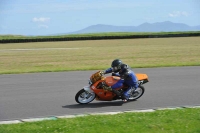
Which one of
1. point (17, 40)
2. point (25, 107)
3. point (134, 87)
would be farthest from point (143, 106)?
point (17, 40)

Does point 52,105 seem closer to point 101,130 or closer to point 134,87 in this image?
point 134,87

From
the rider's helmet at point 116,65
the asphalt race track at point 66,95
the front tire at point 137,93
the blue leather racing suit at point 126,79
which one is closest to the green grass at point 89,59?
the asphalt race track at point 66,95

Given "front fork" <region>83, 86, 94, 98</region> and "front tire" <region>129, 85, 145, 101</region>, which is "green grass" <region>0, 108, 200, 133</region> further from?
"front tire" <region>129, 85, 145, 101</region>

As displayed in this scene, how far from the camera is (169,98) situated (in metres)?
11.4

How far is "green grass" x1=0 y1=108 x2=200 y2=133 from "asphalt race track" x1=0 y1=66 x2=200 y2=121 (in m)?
1.42

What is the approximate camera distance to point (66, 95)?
12.1m

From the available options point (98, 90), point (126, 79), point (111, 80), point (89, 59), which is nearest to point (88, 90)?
point (98, 90)

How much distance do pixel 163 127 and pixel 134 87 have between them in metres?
3.84

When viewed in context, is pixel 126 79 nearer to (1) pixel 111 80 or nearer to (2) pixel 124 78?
(2) pixel 124 78

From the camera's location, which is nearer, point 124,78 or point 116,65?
point 116,65

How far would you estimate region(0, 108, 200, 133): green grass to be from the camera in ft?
23.2

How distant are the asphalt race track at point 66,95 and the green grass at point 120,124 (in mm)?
1423

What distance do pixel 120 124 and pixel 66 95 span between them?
4.78 m

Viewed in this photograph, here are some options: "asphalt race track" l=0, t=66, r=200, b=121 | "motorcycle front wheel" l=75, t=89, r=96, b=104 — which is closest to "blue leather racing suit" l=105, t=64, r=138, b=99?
"asphalt race track" l=0, t=66, r=200, b=121
